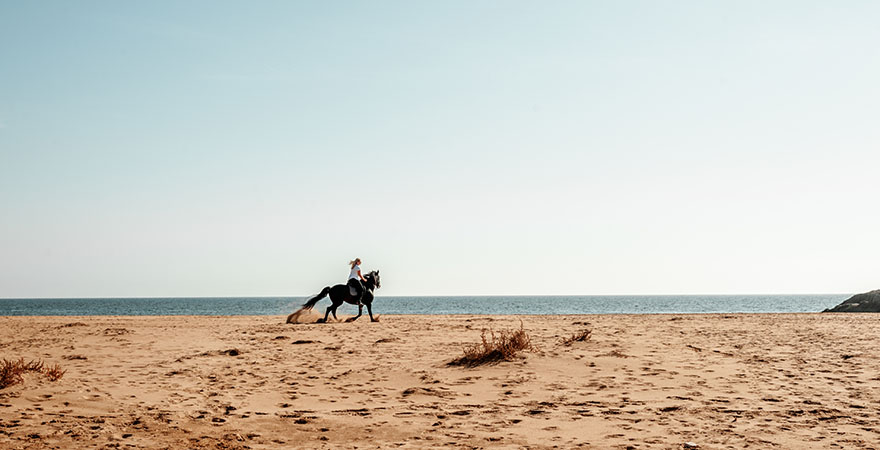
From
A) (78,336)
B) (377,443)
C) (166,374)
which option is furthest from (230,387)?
(78,336)

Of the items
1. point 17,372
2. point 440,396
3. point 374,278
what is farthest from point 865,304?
point 17,372

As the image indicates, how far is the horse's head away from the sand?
846cm

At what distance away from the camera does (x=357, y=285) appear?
22.9 metres

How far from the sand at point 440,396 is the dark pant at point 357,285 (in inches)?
298

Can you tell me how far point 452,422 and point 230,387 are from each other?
165 inches

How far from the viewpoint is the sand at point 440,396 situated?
7121mm

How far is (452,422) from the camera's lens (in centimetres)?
789

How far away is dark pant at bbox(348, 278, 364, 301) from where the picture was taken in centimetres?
2280

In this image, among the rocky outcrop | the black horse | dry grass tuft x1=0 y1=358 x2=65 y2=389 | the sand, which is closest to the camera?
the sand

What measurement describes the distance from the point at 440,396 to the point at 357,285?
13744 millimetres

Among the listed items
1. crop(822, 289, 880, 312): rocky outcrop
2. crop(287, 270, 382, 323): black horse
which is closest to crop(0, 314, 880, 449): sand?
crop(287, 270, 382, 323): black horse

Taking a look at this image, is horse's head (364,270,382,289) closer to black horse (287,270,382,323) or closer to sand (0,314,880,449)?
black horse (287,270,382,323)

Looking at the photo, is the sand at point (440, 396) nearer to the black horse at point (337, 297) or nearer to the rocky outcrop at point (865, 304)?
the black horse at point (337, 297)

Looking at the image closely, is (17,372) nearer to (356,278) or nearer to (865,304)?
(356,278)
